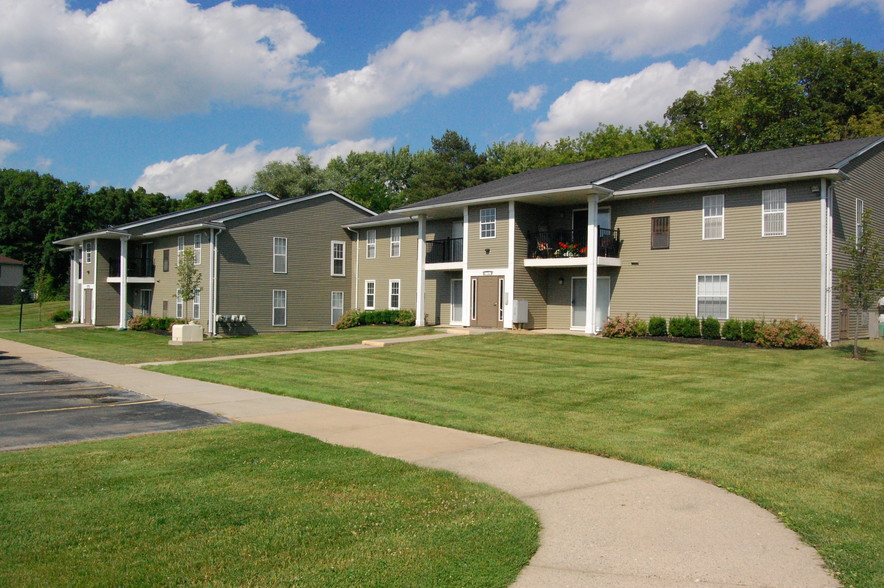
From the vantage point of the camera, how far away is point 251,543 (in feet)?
16.6

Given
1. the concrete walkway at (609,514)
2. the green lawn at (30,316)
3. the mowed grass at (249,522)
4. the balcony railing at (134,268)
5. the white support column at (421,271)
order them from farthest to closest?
1. the green lawn at (30,316)
2. the balcony railing at (134,268)
3. the white support column at (421,271)
4. the concrete walkway at (609,514)
5. the mowed grass at (249,522)

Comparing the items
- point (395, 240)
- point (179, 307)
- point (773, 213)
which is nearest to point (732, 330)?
point (773, 213)

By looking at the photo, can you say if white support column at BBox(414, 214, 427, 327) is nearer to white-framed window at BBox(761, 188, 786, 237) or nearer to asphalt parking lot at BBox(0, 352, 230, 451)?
white-framed window at BBox(761, 188, 786, 237)

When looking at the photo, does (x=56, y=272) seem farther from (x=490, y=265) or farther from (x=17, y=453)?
(x=17, y=453)

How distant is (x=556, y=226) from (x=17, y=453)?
21.7 metres

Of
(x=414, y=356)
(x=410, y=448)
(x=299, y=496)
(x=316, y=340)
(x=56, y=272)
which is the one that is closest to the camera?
(x=299, y=496)

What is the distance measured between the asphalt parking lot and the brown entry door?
1500cm

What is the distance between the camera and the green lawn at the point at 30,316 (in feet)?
133

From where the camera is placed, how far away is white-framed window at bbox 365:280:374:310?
34.3m

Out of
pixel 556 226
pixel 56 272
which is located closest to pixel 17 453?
pixel 556 226

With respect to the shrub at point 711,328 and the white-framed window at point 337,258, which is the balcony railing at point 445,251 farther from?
the shrub at point 711,328

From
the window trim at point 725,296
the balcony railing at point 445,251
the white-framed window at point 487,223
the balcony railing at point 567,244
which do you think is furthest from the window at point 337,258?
the window trim at point 725,296

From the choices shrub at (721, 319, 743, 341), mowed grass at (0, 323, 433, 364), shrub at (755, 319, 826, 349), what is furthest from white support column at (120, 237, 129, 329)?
shrub at (755, 319, 826, 349)

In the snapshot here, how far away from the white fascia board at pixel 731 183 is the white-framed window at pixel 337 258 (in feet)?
51.8
